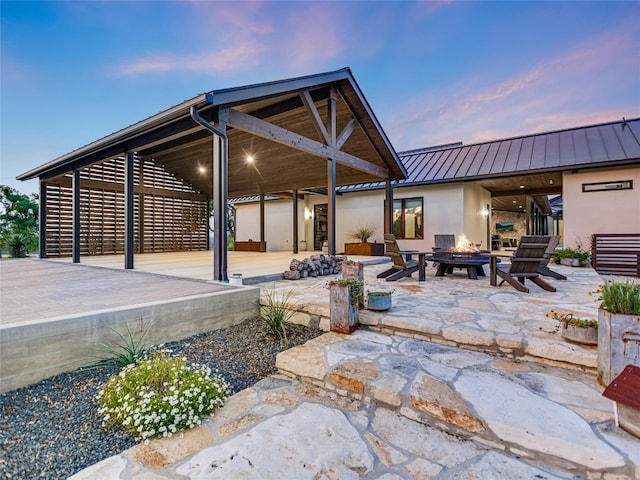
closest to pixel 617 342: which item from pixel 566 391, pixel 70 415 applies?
pixel 566 391

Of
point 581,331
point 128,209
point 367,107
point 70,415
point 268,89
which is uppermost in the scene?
point 367,107

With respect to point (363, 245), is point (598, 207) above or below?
above

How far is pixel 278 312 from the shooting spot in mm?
3328

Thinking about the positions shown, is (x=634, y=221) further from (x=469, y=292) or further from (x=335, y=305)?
(x=335, y=305)

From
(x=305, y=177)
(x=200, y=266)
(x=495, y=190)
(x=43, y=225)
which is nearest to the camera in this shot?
(x=200, y=266)

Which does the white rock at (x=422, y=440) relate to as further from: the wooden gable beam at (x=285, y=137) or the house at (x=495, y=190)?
the house at (x=495, y=190)

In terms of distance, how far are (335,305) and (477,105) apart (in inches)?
521

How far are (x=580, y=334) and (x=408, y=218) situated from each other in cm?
901

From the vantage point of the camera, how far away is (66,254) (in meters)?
9.77

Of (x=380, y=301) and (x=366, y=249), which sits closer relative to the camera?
(x=380, y=301)

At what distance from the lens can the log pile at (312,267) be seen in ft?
18.6

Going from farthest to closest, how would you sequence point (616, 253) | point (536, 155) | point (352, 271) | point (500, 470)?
point (536, 155), point (616, 253), point (352, 271), point (500, 470)

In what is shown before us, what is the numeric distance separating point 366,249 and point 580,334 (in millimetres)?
8625

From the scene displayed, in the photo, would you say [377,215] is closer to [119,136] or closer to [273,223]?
[273,223]
